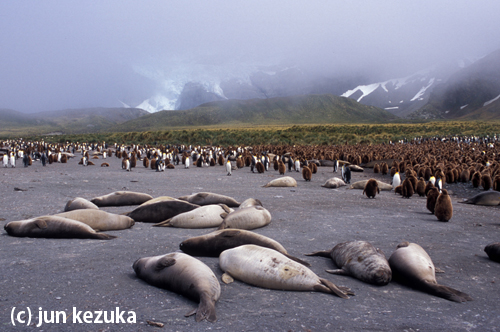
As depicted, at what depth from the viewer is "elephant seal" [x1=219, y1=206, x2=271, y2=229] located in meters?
6.82

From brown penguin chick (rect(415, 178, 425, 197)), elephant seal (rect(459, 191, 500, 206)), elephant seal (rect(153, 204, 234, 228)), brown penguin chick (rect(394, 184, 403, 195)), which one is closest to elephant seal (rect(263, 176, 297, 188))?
brown penguin chick (rect(394, 184, 403, 195))

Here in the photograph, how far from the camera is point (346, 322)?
11.6 ft

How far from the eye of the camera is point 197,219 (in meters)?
7.34

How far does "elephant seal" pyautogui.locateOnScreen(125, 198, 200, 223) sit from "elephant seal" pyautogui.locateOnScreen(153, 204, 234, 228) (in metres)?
0.31

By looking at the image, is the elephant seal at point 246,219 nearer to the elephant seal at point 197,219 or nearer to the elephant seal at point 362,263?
the elephant seal at point 197,219

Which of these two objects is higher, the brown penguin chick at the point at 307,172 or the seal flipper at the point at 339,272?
the brown penguin chick at the point at 307,172

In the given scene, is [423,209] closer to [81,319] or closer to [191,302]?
[191,302]

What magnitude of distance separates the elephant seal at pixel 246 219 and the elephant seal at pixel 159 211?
1030 mm

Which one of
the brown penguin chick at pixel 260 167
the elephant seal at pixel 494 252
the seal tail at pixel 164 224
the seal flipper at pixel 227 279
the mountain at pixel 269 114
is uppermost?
the mountain at pixel 269 114

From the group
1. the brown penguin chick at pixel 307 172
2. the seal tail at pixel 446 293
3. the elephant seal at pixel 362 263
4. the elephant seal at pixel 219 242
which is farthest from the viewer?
the brown penguin chick at pixel 307 172

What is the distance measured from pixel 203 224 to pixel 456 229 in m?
5.26

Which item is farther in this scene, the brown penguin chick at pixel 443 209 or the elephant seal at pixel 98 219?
the brown penguin chick at pixel 443 209

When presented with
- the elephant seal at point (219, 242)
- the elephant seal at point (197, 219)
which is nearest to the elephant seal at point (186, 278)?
the elephant seal at point (219, 242)

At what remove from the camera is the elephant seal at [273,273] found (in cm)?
425
